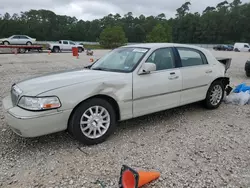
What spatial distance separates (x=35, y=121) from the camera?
2916mm

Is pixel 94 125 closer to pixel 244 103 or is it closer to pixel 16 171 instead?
pixel 16 171

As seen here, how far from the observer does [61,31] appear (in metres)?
92.4

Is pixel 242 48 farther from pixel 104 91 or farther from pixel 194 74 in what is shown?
pixel 104 91

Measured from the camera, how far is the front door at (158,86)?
12.1ft

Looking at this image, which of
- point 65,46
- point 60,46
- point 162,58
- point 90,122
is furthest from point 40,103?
point 65,46

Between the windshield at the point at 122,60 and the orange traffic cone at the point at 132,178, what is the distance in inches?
69.8

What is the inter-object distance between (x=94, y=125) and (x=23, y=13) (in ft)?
369

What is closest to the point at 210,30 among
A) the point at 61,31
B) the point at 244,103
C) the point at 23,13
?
the point at 61,31

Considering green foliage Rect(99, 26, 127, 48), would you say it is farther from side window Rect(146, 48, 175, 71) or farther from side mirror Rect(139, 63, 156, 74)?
side mirror Rect(139, 63, 156, 74)

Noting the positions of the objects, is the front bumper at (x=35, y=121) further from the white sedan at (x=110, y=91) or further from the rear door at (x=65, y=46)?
the rear door at (x=65, y=46)

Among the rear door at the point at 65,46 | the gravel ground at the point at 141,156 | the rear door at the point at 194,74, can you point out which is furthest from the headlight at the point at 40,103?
the rear door at the point at 65,46

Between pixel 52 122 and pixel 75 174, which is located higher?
pixel 52 122

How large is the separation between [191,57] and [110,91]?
2.04 meters

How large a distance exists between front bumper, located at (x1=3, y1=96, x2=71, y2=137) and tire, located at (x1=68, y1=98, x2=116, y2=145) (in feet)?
0.42
